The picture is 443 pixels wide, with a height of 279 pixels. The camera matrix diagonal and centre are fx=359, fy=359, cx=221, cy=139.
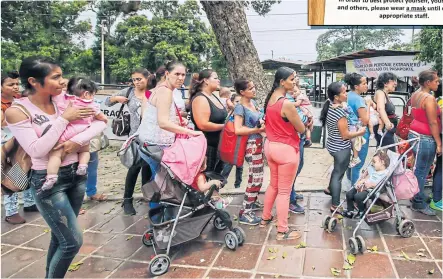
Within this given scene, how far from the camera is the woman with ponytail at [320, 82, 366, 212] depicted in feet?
12.7

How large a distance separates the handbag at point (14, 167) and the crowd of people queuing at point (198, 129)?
0.34ft

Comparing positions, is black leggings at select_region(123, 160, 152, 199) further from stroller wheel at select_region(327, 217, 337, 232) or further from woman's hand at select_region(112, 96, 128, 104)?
stroller wheel at select_region(327, 217, 337, 232)

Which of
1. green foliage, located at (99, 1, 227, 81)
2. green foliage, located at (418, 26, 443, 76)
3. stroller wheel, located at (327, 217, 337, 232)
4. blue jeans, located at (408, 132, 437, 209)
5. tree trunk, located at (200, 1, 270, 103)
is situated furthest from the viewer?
green foliage, located at (99, 1, 227, 81)

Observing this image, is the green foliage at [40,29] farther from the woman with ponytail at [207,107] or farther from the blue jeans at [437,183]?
the blue jeans at [437,183]

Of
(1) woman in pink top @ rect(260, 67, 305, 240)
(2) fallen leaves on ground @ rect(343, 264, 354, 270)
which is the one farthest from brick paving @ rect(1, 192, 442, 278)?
(1) woman in pink top @ rect(260, 67, 305, 240)

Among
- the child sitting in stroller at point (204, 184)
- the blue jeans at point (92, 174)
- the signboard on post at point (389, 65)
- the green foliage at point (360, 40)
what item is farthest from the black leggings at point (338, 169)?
the green foliage at point (360, 40)

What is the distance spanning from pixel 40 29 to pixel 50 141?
29747 mm

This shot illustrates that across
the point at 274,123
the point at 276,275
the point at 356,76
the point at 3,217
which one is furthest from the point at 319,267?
the point at 3,217

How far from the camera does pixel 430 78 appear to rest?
393 cm

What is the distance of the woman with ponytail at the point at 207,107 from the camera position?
12.1 ft

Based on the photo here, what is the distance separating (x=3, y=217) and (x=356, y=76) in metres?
4.51

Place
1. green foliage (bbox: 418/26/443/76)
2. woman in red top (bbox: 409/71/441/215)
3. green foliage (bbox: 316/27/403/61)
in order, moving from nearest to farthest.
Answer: woman in red top (bbox: 409/71/441/215)
green foliage (bbox: 418/26/443/76)
green foliage (bbox: 316/27/403/61)

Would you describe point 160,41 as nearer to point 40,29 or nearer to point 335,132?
point 40,29

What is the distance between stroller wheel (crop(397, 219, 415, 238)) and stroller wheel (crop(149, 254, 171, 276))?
2.21 metres
